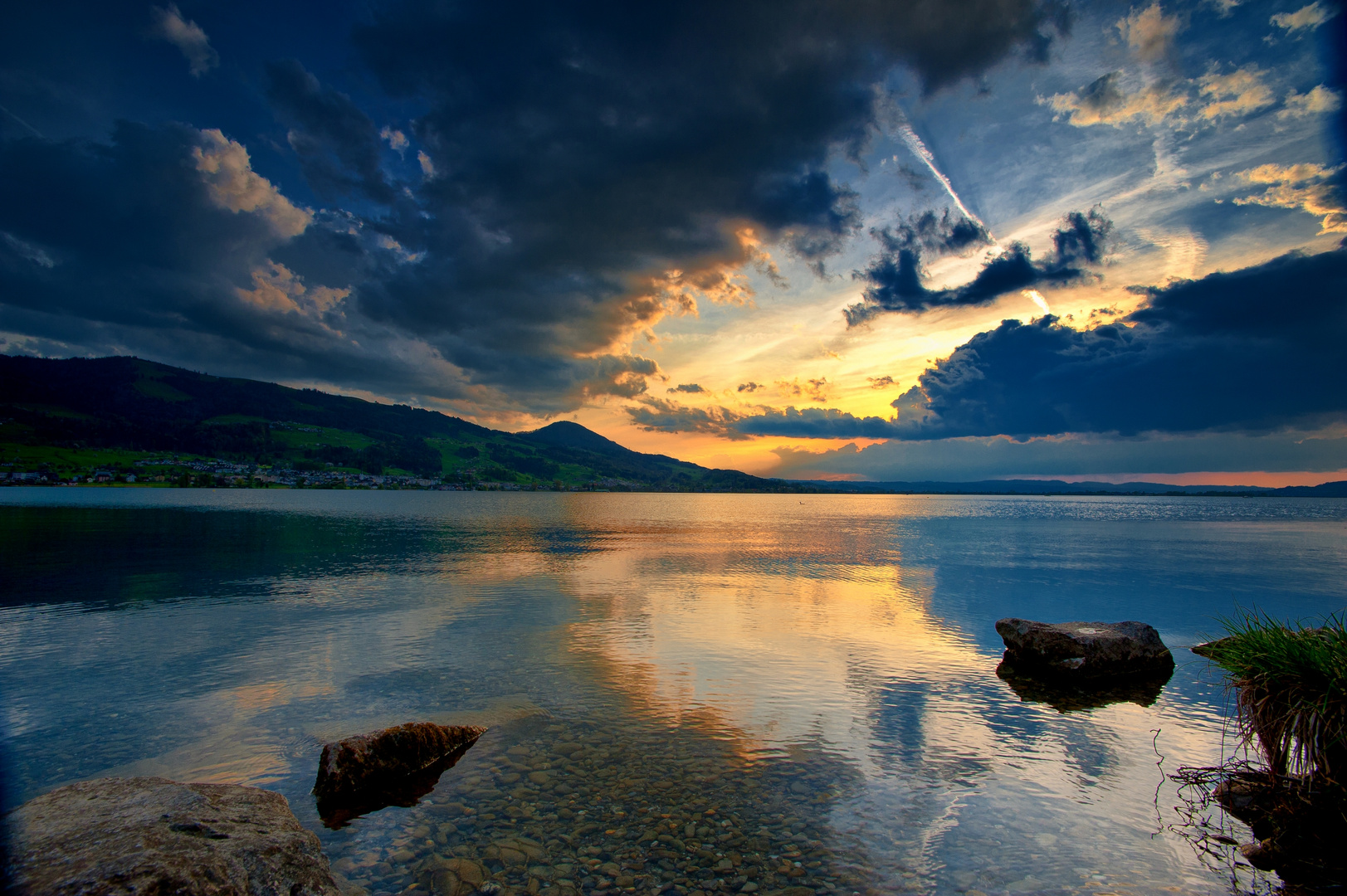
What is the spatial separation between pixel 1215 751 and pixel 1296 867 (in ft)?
23.0

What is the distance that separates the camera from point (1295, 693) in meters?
10.4

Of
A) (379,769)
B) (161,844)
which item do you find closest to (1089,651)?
(379,769)

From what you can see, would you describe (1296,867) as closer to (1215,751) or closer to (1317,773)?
(1317,773)

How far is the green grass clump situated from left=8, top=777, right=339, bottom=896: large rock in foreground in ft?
51.8

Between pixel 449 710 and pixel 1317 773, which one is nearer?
pixel 1317 773

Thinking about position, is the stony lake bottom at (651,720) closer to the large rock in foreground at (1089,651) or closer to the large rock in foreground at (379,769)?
the large rock in foreground at (379,769)

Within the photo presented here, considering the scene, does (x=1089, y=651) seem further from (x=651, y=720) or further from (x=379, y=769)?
(x=379, y=769)

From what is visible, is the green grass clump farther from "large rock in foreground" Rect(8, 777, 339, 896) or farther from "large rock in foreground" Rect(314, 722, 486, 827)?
"large rock in foreground" Rect(314, 722, 486, 827)

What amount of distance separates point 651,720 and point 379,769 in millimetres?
7121

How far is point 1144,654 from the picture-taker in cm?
2259

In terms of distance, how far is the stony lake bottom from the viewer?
10.4 metres

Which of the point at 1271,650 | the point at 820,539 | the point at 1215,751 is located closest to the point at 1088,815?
the point at 1271,650

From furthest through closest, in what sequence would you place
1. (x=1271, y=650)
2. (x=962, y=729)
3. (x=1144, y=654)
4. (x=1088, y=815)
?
(x=1144, y=654) < (x=962, y=729) < (x=1088, y=815) < (x=1271, y=650)

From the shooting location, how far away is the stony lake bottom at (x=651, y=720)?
10.4 metres
